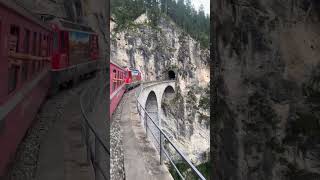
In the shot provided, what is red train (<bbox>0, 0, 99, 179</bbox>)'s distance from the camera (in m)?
1.24

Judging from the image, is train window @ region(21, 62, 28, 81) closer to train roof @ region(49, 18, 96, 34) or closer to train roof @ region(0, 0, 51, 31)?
train roof @ region(0, 0, 51, 31)

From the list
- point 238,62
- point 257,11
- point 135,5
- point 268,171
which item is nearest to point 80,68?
point 238,62

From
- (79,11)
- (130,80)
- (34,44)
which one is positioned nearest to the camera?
(34,44)

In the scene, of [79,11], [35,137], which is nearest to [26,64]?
[35,137]

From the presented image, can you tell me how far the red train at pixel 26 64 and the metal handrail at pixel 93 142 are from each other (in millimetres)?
176

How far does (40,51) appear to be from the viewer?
5.04 feet

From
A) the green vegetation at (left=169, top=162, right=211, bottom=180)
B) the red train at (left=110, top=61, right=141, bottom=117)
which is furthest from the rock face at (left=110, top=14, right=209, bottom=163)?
the red train at (left=110, top=61, right=141, bottom=117)

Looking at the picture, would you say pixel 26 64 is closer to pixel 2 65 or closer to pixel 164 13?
pixel 2 65

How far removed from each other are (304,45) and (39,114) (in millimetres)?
1238

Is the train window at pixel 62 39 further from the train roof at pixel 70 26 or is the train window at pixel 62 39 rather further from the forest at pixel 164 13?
the forest at pixel 164 13

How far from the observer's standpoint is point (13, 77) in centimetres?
131

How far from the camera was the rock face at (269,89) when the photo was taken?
155 centimetres

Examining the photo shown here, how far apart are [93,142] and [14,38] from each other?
91 centimetres

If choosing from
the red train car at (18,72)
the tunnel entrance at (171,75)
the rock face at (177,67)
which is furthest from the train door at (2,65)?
the tunnel entrance at (171,75)
